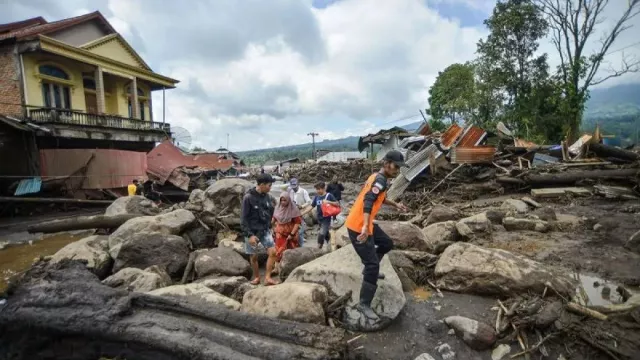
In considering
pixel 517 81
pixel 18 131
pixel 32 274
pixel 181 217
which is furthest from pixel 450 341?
pixel 517 81

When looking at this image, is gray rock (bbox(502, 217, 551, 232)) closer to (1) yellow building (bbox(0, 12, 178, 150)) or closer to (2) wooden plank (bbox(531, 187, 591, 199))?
(2) wooden plank (bbox(531, 187, 591, 199))

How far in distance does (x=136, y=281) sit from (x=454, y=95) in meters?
28.1

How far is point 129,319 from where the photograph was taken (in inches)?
134

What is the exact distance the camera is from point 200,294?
3869 mm

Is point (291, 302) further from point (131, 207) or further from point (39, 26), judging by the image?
point (39, 26)

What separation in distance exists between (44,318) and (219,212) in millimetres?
4936

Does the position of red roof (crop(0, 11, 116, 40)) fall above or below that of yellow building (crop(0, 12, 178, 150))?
above

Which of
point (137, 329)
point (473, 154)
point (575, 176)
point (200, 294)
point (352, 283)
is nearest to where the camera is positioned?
point (137, 329)

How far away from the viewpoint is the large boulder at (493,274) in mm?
3984

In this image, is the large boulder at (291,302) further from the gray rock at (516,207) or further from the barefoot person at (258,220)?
the gray rock at (516,207)

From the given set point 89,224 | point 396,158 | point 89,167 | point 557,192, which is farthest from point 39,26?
point 557,192

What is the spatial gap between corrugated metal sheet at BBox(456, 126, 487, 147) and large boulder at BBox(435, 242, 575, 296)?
1052 centimetres

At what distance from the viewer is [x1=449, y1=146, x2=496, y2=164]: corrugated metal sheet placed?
13.5m

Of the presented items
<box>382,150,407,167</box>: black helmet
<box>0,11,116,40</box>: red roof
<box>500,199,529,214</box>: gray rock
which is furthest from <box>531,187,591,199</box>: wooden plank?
<box>0,11,116,40</box>: red roof
